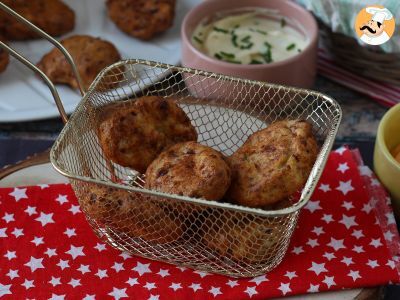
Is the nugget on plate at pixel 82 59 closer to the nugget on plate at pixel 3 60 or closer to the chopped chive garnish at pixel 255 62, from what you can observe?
the nugget on plate at pixel 3 60

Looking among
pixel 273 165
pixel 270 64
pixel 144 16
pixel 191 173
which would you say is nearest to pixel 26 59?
pixel 191 173

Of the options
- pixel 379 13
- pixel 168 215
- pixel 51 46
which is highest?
pixel 379 13

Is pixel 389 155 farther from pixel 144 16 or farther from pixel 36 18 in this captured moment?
pixel 36 18

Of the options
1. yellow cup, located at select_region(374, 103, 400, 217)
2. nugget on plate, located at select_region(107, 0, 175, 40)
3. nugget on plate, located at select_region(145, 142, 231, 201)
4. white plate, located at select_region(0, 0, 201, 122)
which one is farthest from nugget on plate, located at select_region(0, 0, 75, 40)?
yellow cup, located at select_region(374, 103, 400, 217)

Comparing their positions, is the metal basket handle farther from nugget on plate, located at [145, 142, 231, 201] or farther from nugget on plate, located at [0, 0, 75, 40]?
nugget on plate, located at [0, 0, 75, 40]

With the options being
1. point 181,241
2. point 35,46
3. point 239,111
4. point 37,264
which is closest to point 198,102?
point 239,111

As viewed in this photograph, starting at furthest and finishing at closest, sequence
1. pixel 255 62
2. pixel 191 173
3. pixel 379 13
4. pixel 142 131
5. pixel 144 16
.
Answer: pixel 144 16 → pixel 255 62 → pixel 379 13 → pixel 142 131 → pixel 191 173
